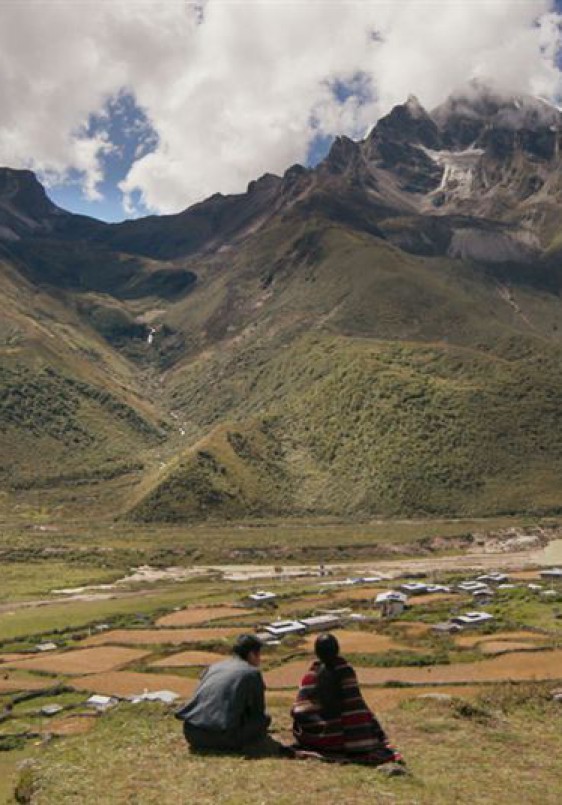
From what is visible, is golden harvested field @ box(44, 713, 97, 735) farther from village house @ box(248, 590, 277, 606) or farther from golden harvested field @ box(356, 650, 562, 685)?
village house @ box(248, 590, 277, 606)

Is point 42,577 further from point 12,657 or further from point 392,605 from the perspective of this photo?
point 392,605

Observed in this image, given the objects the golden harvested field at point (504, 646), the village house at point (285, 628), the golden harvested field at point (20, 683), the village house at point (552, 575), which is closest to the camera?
the golden harvested field at point (20, 683)

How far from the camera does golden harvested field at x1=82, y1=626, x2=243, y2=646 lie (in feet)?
235

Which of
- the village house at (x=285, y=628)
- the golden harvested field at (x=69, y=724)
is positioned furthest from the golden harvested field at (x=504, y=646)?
the golden harvested field at (x=69, y=724)

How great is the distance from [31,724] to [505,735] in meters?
30.8

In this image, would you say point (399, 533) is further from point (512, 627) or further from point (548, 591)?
point (512, 627)

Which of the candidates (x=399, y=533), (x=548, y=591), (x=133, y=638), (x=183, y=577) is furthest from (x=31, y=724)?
(x=399, y=533)

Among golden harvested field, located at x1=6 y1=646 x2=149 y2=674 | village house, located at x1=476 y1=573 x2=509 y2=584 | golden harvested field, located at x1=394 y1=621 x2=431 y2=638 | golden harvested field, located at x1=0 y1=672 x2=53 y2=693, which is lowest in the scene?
golden harvested field, located at x1=0 y1=672 x2=53 y2=693

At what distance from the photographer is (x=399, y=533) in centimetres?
14638

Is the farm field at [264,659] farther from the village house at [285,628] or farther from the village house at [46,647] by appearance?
the village house at [285,628]

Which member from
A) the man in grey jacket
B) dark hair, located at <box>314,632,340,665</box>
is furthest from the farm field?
dark hair, located at <box>314,632,340,665</box>

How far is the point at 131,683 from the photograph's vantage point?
54.6 metres

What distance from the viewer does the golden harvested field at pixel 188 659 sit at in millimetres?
59531

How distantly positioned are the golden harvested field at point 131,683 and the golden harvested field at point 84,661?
11.1 ft
